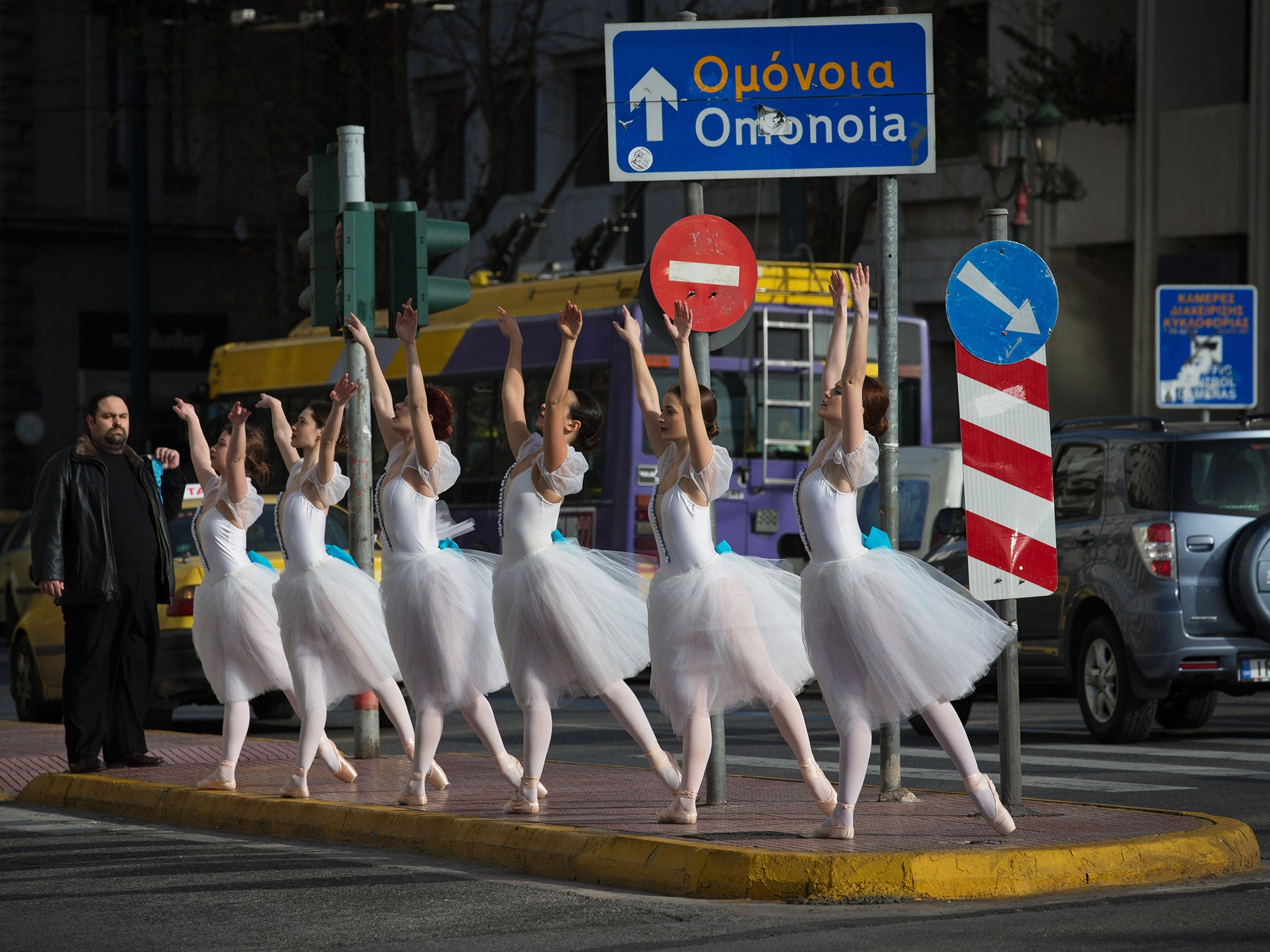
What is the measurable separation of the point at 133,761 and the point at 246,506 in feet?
5.45

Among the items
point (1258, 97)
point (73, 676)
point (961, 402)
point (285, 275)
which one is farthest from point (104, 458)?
point (285, 275)

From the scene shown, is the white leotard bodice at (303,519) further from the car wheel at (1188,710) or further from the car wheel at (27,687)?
the car wheel at (27,687)

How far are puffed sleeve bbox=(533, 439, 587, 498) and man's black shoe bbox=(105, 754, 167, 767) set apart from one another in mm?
3404

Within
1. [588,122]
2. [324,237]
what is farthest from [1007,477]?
[588,122]

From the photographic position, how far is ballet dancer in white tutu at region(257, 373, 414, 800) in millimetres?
9273

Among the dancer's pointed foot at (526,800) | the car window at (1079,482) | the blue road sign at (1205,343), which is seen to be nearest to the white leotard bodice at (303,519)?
the dancer's pointed foot at (526,800)

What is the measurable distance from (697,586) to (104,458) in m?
4.11

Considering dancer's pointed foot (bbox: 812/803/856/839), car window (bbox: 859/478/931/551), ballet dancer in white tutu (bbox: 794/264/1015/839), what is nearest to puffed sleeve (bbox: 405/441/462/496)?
ballet dancer in white tutu (bbox: 794/264/1015/839)

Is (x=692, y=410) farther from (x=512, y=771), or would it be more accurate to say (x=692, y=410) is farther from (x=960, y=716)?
(x=960, y=716)

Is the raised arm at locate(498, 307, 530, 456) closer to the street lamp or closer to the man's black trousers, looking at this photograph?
the man's black trousers

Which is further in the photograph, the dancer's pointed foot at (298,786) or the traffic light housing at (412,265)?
the traffic light housing at (412,265)

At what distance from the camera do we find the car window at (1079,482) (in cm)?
1225

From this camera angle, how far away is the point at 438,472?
8.86m

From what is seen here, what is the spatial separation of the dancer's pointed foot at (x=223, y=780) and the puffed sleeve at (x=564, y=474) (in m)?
2.32
